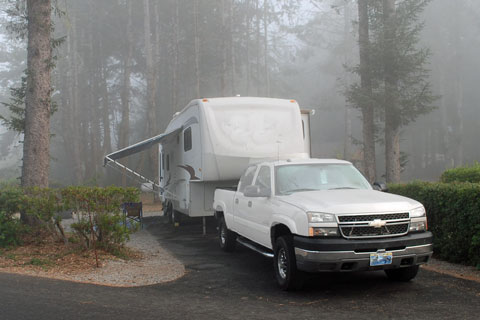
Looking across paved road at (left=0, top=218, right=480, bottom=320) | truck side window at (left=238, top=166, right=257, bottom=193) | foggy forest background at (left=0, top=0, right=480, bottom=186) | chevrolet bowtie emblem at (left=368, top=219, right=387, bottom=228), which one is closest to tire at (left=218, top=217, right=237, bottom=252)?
truck side window at (left=238, top=166, right=257, bottom=193)

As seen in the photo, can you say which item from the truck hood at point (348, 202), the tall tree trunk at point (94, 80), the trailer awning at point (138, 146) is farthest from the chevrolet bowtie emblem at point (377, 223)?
the tall tree trunk at point (94, 80)

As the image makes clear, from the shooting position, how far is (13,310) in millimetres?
5551

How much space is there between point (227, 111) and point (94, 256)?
183 inches

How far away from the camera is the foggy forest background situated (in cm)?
3397

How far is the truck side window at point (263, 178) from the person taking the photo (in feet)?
25.8

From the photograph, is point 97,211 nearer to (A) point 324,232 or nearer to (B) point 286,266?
(B) point 286,266

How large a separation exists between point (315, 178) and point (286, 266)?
1.67 meters

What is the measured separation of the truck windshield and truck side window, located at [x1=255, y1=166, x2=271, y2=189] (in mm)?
242

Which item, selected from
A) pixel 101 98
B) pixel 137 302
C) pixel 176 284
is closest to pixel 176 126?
pixel 176 284

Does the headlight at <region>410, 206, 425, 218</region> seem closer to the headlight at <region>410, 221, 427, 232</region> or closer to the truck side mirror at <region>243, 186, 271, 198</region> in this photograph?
the headlight at <region>410, 221, 427, 232</region>

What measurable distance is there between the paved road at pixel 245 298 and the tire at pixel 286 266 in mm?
126

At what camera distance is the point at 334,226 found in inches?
237

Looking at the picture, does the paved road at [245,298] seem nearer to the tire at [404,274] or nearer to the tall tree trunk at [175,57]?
the tire at [404,274]

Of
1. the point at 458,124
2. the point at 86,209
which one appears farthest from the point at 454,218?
the point at 458,124
